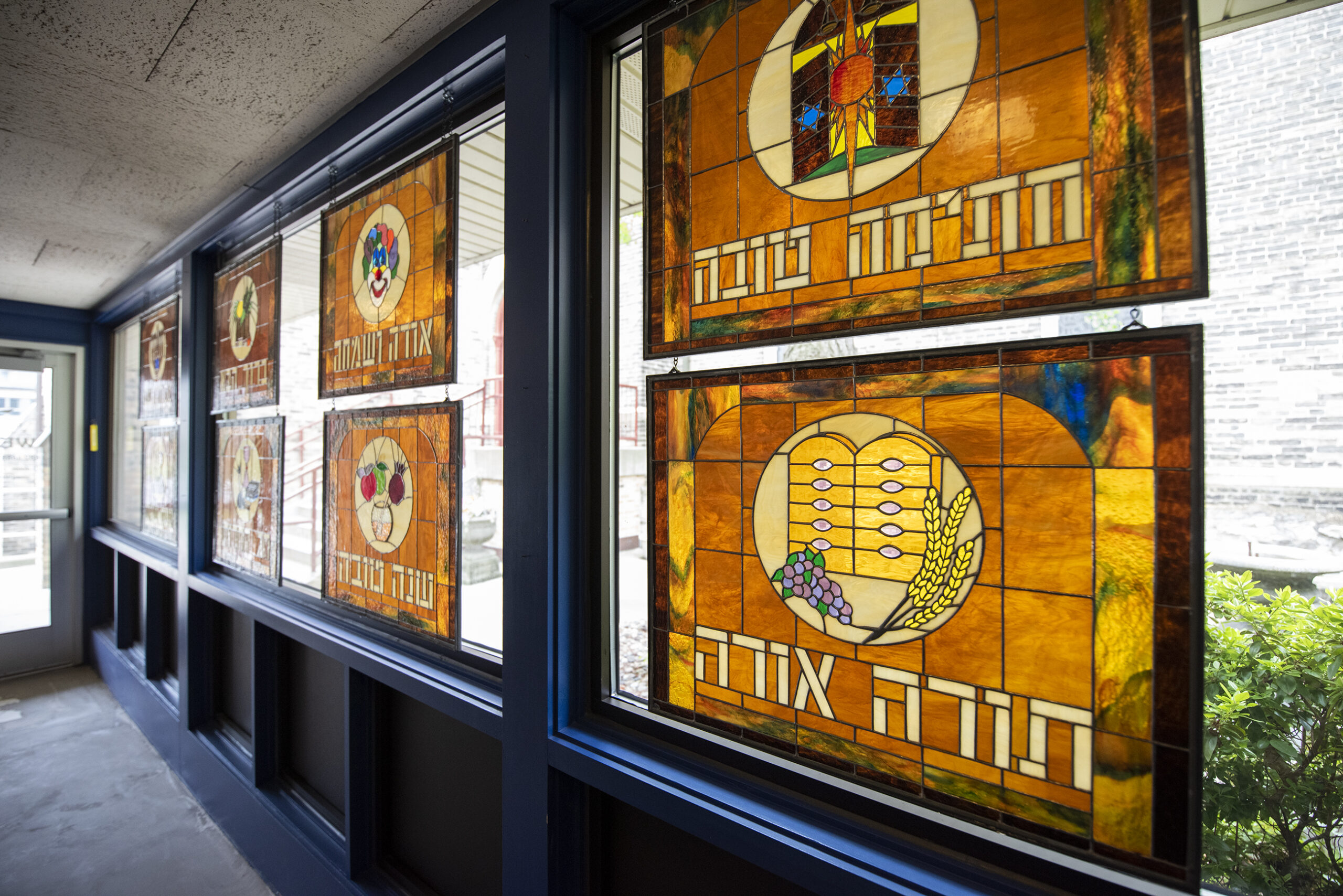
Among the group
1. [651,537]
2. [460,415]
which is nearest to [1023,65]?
[651,537]

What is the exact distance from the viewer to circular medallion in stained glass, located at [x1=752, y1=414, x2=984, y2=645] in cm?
80

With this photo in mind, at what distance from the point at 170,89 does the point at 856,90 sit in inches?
74.1

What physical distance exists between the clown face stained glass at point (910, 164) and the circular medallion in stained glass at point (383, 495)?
3.00ft

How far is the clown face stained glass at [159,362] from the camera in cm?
308

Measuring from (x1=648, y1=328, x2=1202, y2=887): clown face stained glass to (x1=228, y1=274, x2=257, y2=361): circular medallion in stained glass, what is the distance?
85.6 inches

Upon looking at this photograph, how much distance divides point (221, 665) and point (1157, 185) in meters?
3.50

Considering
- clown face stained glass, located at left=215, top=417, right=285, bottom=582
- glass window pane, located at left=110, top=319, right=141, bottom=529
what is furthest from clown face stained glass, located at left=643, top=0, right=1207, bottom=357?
glass window pane, located at left=110, top=319, right=141, bottom=529

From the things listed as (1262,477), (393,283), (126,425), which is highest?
(393,283)

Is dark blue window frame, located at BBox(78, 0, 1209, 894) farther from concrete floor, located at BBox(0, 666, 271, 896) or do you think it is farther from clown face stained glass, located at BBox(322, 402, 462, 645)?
concrete floor, located at BBox(0, 666, 271, 896)

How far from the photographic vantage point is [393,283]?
1.66 m

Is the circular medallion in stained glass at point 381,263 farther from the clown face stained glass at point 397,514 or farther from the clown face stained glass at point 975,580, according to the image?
the clown face stained glass at point 975,580

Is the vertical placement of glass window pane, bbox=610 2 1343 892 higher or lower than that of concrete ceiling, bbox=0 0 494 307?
lower

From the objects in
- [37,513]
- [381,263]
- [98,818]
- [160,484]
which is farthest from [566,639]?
[37,513]

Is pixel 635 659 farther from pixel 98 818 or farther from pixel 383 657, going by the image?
pixel 98 818
